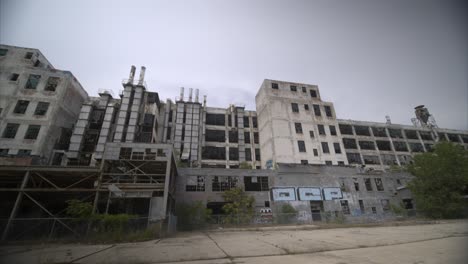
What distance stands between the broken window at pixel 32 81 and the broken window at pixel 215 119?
90.6 ft

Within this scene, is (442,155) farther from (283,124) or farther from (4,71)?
(4,71)

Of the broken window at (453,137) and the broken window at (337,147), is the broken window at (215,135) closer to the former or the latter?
the broken window at (337,147)

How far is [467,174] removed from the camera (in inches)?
904

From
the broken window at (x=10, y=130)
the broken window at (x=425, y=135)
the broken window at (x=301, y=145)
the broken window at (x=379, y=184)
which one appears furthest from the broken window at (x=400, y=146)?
the broken window at (x=10, y=130)

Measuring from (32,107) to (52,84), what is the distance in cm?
466

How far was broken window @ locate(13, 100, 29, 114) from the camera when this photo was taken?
2761 centimetres

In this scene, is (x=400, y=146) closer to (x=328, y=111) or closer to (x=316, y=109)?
(x=328, y=111)

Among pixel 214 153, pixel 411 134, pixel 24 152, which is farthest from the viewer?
pixel 411 134

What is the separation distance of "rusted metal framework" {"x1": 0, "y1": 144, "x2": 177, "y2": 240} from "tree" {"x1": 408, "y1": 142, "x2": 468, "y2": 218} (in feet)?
104

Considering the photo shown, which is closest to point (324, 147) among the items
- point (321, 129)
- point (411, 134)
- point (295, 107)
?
point (321, 129)

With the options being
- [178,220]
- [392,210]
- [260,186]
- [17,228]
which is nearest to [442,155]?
[392,210]

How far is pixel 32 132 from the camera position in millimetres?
27109

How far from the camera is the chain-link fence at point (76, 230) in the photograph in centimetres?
1351

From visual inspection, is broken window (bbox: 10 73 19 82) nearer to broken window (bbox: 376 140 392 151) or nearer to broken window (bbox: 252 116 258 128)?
broken window (bbox: 252 116 258 128)
